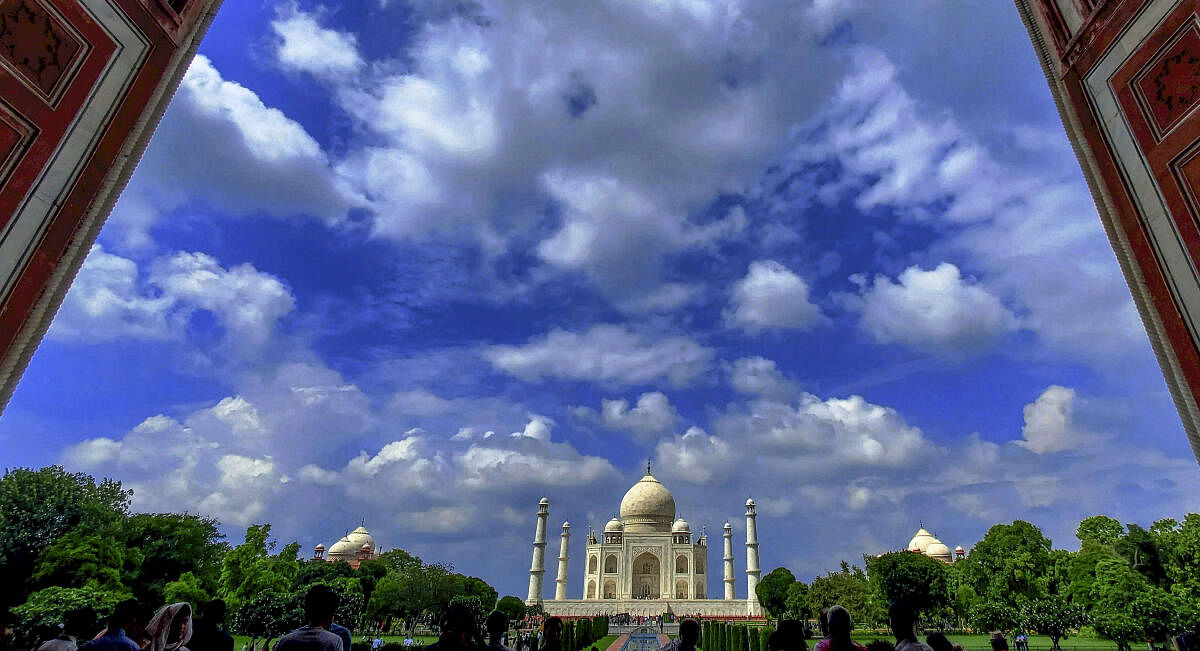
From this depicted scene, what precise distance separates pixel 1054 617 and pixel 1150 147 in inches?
1074

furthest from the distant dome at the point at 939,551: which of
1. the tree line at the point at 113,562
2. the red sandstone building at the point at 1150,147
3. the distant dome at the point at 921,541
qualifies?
the red sandstone building at the point at 1150,147

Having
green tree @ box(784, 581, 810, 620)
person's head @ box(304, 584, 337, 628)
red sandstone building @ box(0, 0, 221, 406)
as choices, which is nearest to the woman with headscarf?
red sandstone building @ box(0, 0, 221, 406)

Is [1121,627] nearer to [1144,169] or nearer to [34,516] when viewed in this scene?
[1144,169]

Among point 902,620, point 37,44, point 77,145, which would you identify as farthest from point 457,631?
point 37,44

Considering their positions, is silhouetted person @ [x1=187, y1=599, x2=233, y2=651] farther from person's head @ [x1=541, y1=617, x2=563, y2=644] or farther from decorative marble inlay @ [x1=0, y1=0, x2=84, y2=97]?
decorative marble inlay @ [x1=0, y1=0, x2=84, y2=97]

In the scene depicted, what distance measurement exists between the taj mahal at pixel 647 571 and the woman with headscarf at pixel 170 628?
48.5 metres

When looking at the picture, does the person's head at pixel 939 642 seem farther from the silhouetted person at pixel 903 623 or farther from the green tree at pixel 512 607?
the green tree at pixel 512 607

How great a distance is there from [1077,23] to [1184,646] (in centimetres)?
808

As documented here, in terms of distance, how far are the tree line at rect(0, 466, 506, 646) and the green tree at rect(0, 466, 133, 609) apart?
3 cm

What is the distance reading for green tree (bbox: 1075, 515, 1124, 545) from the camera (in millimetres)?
39000

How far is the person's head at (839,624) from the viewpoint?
431cm

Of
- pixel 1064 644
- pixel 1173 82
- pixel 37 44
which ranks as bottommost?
pixel 1064 644

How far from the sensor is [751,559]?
5441cm

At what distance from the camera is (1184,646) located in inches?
310
